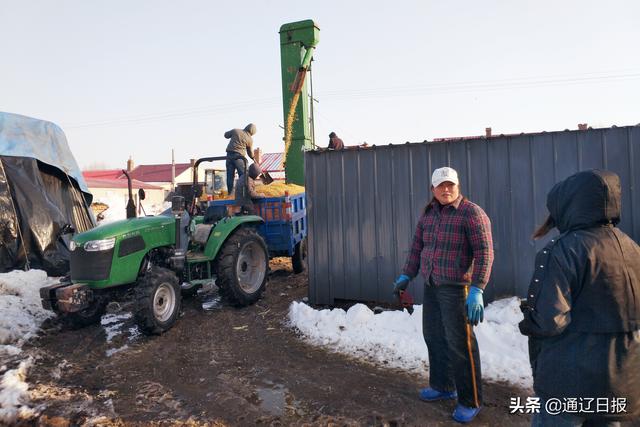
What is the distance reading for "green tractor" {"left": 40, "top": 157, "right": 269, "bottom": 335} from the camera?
545cm

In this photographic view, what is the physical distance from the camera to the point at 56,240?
31.8 feet

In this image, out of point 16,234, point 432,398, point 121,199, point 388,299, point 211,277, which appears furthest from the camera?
point 121,199

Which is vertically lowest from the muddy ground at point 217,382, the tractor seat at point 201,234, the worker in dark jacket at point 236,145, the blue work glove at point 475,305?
the muddy ground at point 217,382

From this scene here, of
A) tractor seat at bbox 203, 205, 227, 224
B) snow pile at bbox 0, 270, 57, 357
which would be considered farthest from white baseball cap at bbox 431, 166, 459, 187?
snow pile at bbox 0, 270, 57, 357

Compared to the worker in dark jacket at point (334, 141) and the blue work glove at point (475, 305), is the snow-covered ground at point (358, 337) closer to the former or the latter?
the blue work glove at point (475, 305)

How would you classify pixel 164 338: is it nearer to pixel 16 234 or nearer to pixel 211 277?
pixel 211 277

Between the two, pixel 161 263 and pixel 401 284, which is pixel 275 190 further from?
pixel 401 284

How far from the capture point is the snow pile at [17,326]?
12.5 feet

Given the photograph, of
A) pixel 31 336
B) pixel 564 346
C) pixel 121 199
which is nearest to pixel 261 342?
pixel 31 336

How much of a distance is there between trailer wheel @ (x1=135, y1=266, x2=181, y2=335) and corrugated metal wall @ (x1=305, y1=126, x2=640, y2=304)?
6.42ft

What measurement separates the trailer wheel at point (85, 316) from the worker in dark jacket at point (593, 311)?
17.8ft

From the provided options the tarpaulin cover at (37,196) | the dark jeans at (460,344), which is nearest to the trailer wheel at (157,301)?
the dark jeans at (460,344)

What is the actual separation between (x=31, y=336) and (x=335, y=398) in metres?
4.00

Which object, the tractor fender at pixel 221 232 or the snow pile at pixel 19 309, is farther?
the tractor fender at pixel 221 232
